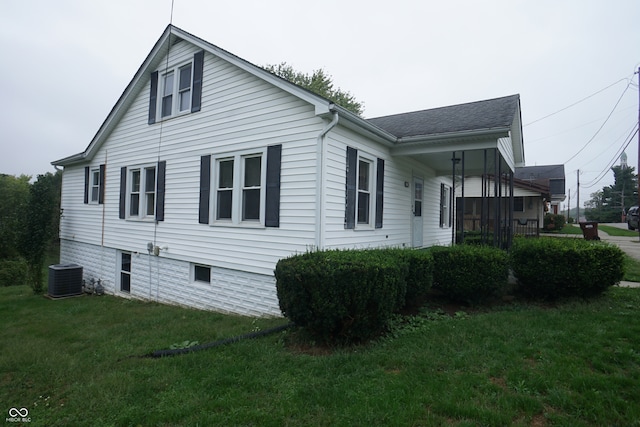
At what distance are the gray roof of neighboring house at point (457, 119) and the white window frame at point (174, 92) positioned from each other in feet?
17.5

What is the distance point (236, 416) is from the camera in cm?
278

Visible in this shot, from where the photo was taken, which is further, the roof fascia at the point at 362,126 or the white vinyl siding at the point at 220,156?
the white vinyl siding at the point at 220,156

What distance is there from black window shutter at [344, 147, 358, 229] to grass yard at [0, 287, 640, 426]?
219 centimetres

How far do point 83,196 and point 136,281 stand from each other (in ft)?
15.7

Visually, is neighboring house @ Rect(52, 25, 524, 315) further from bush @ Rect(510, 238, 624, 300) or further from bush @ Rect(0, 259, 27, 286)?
bush @ Rect(0, 259, 27, 286)

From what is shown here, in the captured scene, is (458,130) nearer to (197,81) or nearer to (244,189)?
(244,189)

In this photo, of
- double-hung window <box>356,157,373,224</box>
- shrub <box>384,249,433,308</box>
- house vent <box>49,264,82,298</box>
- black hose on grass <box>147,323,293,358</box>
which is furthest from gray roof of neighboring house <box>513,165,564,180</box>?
house vent <box>49,264,82,298</box>

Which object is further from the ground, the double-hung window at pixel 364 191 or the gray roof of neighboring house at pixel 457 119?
the gray roof of neighboring house at pixel 457 119

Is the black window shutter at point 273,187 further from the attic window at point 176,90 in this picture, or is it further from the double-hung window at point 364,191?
the attic window at point 176,90

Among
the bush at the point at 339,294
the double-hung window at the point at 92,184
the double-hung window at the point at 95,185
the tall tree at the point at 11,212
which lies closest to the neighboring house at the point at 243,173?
the double-hung window at the point at 92,184

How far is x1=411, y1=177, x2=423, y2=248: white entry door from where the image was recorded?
9617 mm

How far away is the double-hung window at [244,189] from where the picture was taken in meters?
6.83

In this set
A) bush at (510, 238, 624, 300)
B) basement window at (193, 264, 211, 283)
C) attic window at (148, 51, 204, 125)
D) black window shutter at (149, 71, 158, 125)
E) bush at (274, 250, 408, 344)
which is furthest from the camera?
black window shutter at (149, 71, 158, 125)

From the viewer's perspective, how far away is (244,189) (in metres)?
6.96
